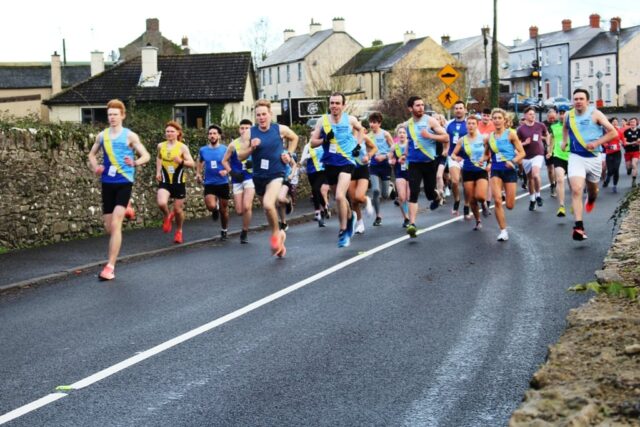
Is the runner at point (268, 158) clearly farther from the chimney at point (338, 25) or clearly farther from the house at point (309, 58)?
the chimney at point (338, 25)

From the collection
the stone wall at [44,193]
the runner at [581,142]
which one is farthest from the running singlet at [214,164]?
the runner at [581,142]

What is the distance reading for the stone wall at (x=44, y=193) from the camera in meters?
15.9

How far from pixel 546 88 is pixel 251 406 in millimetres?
105789

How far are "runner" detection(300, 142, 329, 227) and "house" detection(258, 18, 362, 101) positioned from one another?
7615 centimetres

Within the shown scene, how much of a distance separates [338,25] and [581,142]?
3486 inches

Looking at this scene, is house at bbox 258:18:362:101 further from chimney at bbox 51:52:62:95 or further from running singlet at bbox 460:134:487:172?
running singlet at bbox 460:134:487:172

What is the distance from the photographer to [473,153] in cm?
1655

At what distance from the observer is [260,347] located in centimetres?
787

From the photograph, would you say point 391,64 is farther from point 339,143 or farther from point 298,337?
point 298,337

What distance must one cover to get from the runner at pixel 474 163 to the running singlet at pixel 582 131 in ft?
7.20

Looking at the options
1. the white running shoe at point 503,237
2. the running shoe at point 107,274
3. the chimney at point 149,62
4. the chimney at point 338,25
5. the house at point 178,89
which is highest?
the chimney at point 338,25

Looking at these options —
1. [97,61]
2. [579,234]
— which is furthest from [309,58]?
[579,234]

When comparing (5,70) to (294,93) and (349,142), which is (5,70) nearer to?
(294,93)

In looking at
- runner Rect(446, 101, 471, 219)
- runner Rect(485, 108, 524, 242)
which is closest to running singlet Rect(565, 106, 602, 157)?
runner Rect(485, 108, 524, 242)
